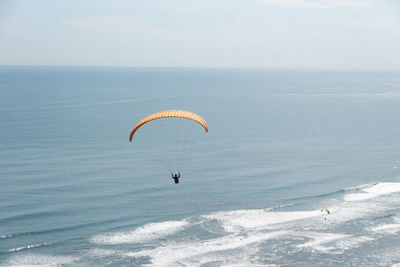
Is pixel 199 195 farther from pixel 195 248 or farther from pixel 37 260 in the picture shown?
pixel 37 260

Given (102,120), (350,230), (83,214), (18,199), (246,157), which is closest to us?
(350,230)

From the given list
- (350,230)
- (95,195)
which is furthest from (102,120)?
(350,230)

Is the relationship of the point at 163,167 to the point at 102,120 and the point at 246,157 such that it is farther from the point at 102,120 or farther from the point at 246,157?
the point at 102,120

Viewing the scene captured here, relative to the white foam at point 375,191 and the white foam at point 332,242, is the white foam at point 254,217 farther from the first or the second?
the white foam at point 375,191

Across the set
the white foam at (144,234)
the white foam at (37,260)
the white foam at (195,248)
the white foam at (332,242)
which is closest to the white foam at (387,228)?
the white foam at (332,242)

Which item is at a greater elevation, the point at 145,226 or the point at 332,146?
the point at 332,146

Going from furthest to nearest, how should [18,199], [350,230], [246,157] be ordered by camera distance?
[246,157] < [18,199] < [350,230]

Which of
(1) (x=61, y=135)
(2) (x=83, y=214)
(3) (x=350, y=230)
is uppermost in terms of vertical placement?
(1) (x=61, y=135)

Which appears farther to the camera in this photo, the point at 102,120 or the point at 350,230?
the point at 102,120
